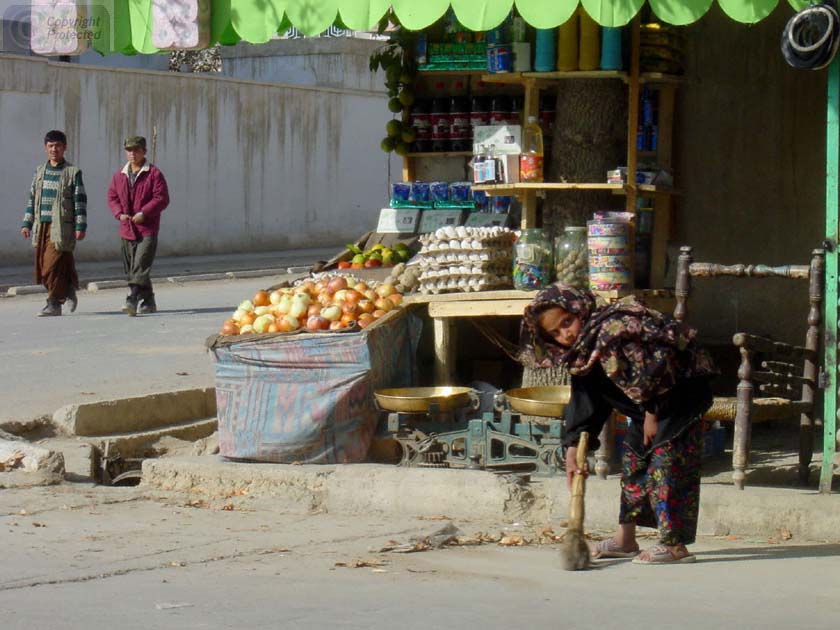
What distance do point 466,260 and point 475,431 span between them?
980mm

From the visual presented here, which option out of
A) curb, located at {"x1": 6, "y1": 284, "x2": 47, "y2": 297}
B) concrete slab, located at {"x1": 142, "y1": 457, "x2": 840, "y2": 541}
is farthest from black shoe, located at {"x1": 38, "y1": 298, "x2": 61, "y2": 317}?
concrete slab, located at {"x1": 142, "y1": 457, "x2": 840, "y2": 541}

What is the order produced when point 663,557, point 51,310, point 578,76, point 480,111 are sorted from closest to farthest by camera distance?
point 663,557 < point 578,76 < point 480,111 < point 51,310

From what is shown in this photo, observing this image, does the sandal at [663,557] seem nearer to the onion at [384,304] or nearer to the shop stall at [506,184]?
the shop stall at [506,184]

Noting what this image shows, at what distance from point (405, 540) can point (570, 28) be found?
2.93 metres

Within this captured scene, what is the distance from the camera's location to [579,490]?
535 centimetres

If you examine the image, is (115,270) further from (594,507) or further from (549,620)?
(549,620)

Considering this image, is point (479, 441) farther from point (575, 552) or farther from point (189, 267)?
point (189, 267)

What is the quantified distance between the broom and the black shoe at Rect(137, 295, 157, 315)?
973 cm

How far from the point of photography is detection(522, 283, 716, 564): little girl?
511 cm

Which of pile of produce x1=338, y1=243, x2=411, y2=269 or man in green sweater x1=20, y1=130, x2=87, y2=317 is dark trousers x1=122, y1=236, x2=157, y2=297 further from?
pile of produce x1=338, y1=243, x2=411, y2=269

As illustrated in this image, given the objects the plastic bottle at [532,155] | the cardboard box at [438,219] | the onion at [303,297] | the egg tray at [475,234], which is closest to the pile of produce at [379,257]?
the cardboard box at [438,219]

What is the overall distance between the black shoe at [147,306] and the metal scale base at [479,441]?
7647 mm

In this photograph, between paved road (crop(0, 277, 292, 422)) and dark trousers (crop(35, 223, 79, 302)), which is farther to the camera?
dark trousers (crop(35, 223, 79, 302))

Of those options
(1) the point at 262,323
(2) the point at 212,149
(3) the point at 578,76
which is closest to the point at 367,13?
(3) the point at 578,76
